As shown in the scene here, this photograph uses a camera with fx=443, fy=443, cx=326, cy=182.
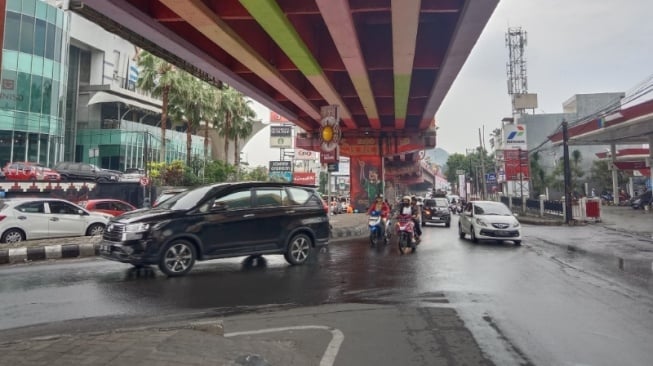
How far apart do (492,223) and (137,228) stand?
1142cm

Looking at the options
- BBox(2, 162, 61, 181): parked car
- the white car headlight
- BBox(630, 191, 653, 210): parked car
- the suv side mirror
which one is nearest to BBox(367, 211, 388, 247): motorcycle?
the suv side mirror

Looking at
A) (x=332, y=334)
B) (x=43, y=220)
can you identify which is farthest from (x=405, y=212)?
(x=43, y=220)

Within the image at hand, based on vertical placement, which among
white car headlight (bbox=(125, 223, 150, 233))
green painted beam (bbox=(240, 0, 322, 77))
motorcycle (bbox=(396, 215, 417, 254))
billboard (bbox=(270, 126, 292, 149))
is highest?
billboard (bbox=(270, 126, 292, 149))

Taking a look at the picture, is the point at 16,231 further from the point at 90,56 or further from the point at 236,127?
the point at 90,56

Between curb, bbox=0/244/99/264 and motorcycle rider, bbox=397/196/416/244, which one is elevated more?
motorcycle rider, bbox=397/196/416/244

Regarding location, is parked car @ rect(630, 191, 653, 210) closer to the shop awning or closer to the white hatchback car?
the white hatchback car

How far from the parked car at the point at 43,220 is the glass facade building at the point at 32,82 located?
25.9 meters

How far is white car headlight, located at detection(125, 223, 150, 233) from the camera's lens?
797 cm

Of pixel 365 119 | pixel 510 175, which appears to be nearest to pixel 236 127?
pixel 365 119

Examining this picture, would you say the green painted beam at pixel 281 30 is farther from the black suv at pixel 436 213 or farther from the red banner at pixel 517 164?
the red banner at pixel 517 164

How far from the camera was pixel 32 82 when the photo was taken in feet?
122

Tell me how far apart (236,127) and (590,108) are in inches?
2047

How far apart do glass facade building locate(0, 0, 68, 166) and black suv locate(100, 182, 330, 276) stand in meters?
34.0

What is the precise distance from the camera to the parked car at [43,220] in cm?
1339
